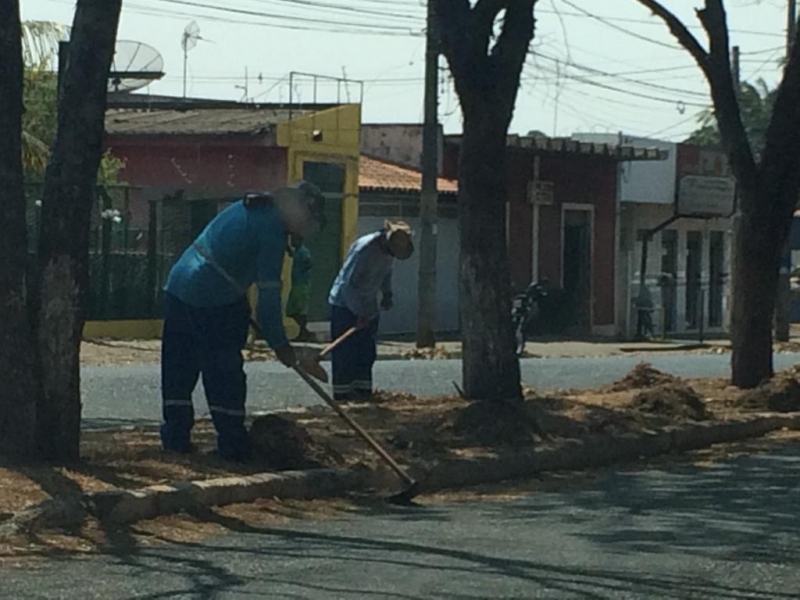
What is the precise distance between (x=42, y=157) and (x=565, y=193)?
13360mm

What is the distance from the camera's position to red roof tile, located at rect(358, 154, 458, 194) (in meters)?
34.4

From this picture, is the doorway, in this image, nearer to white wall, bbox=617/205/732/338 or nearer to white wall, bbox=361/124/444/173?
white wall, bbox=361/124/444/173

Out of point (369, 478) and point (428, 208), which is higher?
point (428, 208)

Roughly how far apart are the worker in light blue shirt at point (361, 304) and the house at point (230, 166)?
1418cm

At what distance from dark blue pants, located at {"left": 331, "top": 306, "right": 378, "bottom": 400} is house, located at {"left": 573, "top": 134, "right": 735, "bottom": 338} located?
79.0 feet

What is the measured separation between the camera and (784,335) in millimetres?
34812

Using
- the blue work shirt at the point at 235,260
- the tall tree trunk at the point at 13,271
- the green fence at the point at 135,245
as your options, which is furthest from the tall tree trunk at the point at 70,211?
the green fence at the point at 135,245

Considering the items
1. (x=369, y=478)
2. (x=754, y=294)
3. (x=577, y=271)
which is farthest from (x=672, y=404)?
(x=577, y=271)

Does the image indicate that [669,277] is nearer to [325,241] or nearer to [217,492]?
[325,241]

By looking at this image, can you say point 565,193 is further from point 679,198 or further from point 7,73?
point 7,73

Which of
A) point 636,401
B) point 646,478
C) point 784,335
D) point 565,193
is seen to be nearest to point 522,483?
point 646,478

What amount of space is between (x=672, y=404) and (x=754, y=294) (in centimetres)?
266

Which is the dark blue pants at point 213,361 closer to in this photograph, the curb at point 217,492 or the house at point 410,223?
the curb at point 217,492

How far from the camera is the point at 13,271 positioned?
33.0ft
